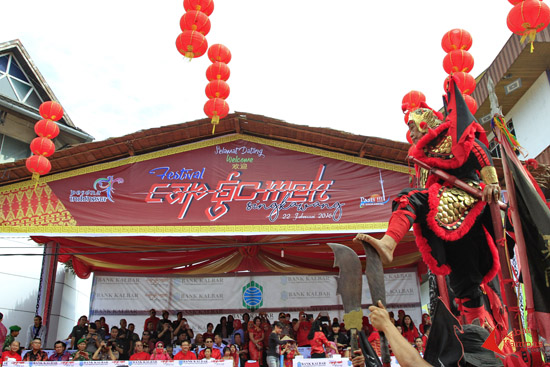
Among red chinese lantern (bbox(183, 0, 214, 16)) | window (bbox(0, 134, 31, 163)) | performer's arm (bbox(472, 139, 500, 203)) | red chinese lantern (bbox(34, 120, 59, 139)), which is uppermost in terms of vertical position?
window (bbox(0, 134, 31, 163))

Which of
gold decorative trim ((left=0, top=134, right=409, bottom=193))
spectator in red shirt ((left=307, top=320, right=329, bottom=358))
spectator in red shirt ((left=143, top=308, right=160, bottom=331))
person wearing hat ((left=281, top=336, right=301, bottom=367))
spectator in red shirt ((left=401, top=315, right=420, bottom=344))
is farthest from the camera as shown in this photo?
spectator in red shirt ((left=143, top=308, right=160, bottom=331))

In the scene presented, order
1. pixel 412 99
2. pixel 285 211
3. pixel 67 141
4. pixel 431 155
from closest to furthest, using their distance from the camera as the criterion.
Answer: pixel 431 155
pixel 412 99
pixel 285 211
pixel 67 141

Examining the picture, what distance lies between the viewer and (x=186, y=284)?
42.3ft

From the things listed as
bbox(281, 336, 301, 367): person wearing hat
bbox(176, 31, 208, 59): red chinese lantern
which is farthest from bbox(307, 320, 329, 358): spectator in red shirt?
bbox(176, 31, 208, 59): red chinese lantern

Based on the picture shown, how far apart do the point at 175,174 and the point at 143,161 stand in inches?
32.0

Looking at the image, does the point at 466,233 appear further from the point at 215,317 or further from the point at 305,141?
the point at 215,317

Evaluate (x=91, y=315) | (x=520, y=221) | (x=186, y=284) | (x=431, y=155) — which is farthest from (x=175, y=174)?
(x=520, y=221)

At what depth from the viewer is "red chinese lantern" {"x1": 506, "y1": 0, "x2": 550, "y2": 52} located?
5965mm

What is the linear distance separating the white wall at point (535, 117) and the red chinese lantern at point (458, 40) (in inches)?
237

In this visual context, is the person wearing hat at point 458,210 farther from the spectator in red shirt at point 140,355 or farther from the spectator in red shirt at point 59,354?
the spectator in red shirt at point 59,354

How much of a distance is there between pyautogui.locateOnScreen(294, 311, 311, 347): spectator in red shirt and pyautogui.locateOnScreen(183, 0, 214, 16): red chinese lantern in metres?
7.01

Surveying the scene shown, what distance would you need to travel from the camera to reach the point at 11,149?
13070mm

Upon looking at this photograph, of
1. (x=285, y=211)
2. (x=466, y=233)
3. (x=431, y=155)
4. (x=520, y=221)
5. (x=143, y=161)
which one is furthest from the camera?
(x=143, y=161)

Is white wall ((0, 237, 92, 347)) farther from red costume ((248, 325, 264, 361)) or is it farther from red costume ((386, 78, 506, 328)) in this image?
red costume ((386, 78, 506, 328))
